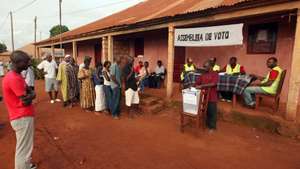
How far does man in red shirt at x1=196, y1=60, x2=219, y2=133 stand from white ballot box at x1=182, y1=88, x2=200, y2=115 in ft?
0.66

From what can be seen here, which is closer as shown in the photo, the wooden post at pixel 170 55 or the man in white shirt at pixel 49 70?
the wooden post at pixel 170 55

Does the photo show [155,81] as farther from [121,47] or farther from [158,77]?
[121,47]

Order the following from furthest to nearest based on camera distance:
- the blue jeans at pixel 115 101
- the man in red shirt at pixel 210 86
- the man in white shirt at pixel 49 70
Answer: the man in white shirt at pixel 49 70, the blue jeans at pixel 115 101, the man in red shirt at pixel 210 86

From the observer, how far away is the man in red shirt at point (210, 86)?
435 cm

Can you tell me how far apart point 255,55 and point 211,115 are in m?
3.54

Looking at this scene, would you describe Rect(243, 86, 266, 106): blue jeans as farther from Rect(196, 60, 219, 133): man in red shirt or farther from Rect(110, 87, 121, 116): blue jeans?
Rect(110, 87, 121, 116): blue jeans

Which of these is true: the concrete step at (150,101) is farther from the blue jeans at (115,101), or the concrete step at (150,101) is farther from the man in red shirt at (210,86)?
the man in red shirt at (210,86)

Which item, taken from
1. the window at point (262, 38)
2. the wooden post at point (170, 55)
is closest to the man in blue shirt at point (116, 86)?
the wooden post at point (170, 55)

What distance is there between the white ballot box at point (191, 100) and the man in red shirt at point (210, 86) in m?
0.20

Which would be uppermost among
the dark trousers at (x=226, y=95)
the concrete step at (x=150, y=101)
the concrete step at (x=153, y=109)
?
the dark trousers at (x=226, y=95)

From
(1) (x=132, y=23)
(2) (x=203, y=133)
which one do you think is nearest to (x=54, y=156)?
(2) (x=203, y=133)

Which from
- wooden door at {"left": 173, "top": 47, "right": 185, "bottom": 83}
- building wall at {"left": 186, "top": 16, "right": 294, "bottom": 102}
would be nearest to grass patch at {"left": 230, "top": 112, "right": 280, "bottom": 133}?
building wall at {"left": 186, "top": 16, "right": 294, "bottom": 102}

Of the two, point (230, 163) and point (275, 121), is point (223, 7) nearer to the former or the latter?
point (275, 121)

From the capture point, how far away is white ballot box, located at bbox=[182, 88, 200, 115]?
4.24 m
